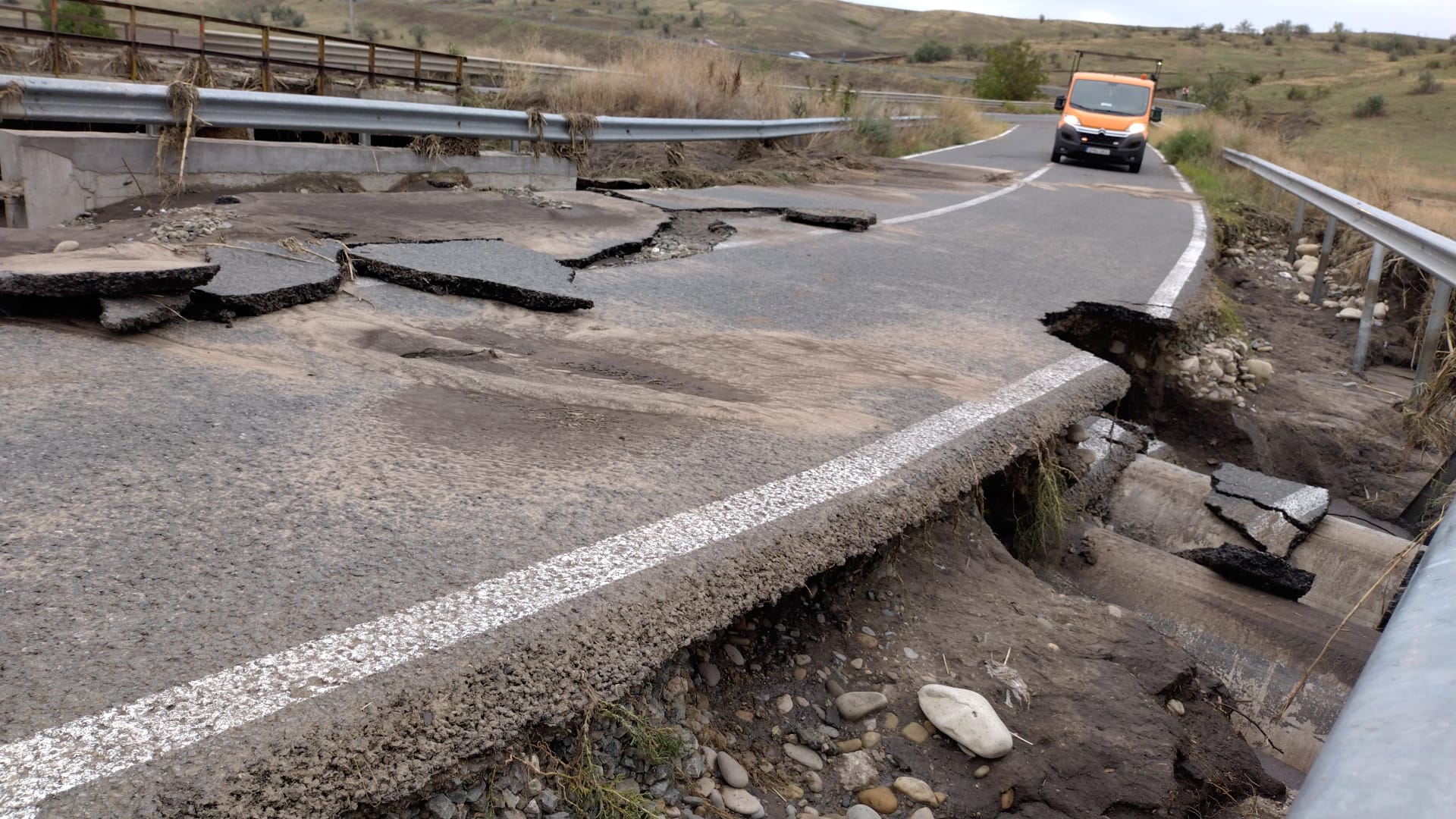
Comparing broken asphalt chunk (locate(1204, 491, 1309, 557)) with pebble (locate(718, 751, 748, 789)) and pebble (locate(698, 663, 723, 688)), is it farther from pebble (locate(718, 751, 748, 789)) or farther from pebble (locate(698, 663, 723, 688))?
pebble (locate(718, 751, 748, 789))

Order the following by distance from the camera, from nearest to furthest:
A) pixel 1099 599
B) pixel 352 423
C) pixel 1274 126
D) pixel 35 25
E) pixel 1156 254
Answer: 1. pixel 352 423
2. pixel 1099 599
3. pixel 1156 254
4. pixel 35 25
5. pixel 1274 126

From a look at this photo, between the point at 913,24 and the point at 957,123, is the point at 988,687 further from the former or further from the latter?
the point at 913,24

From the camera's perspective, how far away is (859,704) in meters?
2.76

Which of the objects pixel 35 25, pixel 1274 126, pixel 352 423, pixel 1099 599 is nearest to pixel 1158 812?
pixel 1099 599

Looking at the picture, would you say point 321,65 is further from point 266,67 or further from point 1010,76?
point 1010,76

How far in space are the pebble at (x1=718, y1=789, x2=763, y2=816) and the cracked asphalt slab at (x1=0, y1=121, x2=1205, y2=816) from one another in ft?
1.16

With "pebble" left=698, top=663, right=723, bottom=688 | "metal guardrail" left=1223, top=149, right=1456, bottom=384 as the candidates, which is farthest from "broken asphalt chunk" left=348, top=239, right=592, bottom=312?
"metal guardrail" left=1223, top=149, right=1456, bottom=384

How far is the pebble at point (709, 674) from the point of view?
2.69 metres

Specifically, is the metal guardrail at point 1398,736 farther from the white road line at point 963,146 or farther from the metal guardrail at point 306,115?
the white road line at point 963,146

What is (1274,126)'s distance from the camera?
3862 cm

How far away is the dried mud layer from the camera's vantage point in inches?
89.0

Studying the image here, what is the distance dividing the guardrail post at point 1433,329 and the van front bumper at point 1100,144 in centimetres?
1498

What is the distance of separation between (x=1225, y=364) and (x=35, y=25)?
1331 inches

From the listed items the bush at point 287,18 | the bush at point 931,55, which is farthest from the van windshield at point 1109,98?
the bush at point 931,55
